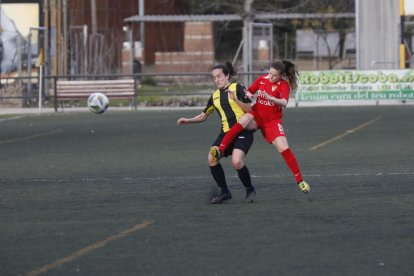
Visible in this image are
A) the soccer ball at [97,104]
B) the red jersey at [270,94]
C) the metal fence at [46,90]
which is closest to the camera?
the red jersey at [270,94]

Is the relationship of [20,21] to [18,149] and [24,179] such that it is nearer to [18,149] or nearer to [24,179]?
[18,149]

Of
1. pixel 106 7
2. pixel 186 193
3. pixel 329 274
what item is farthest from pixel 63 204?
pixel 106 7

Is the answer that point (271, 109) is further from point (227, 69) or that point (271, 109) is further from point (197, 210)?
point (197, 210)

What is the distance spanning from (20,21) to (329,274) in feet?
129

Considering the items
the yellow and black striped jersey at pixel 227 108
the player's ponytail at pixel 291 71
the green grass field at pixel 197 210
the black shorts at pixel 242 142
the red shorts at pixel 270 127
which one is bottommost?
the green grass field at pixel 197 210

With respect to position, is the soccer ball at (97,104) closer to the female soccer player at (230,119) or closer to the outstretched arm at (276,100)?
the female soccer player at (230,119)

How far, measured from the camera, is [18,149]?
71.4ft

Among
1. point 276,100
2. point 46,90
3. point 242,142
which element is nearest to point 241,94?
point 276,100

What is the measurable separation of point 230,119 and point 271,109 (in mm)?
465

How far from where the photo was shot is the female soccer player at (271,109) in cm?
1270

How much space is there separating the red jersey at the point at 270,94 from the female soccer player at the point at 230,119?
0.63ft

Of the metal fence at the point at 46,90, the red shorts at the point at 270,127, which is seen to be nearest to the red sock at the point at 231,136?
the red shorts at the point at 270,127

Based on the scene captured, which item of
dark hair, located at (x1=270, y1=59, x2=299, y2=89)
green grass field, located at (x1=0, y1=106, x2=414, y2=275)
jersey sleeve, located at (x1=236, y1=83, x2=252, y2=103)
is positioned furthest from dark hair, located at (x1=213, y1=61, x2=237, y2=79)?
green grass field, located at (x1=0, y1=106, x2=414, y2=275)

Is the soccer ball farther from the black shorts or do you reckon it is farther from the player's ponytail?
the player's ponytail
